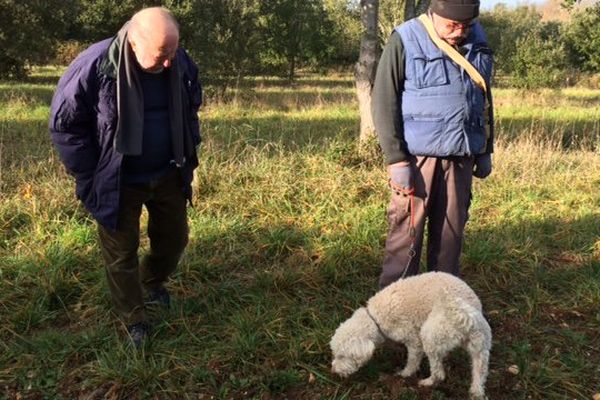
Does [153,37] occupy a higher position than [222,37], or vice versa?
[222,37]

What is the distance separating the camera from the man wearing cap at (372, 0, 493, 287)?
298cm

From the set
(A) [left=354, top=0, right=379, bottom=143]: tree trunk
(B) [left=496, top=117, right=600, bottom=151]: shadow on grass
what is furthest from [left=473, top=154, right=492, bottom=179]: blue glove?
(B) [left=496, top=117, right=600, bottom=151]: shadow on grass

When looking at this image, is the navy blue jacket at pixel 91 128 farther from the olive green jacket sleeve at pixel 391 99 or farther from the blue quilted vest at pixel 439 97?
the blue quilted vest at pixel 439 97

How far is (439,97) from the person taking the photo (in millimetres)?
2988

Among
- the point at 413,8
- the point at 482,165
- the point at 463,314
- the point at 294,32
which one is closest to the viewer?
the point at 463,314

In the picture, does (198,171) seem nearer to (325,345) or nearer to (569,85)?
(325,345)

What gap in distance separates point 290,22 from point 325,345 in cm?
2340

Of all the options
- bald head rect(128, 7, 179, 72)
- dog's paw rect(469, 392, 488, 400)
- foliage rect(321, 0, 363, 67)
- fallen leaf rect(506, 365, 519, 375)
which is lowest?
fallen leaf rect(506, 365, 519, 375)

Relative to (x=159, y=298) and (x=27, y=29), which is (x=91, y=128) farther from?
(x=27, y=29)

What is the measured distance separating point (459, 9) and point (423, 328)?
5.55 ft

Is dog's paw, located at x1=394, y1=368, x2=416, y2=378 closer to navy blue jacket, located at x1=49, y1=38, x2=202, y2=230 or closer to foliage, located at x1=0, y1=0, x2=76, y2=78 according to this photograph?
navy blue jacket, located at x1=49, y1=38, x2=202, y2=230

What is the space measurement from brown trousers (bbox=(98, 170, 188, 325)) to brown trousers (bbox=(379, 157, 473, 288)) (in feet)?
4.43

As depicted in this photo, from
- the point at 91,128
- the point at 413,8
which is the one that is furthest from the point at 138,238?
the point at 413,8

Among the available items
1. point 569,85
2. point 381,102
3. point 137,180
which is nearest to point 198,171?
point 137,180
